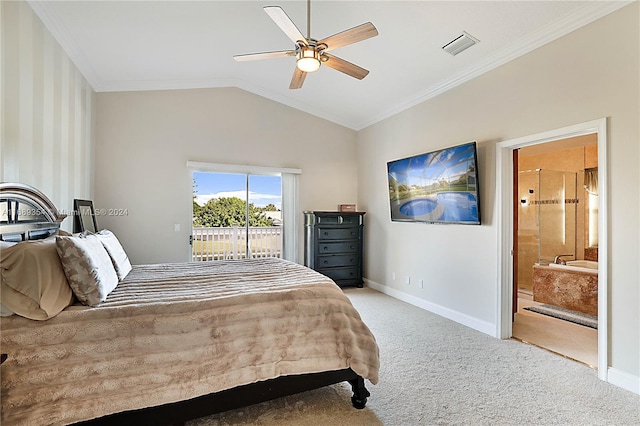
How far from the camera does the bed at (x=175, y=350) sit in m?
1.62

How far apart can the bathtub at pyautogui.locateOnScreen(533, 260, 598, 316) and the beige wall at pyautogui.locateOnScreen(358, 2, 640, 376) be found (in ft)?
6.09

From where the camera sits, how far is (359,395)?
220 centimetres

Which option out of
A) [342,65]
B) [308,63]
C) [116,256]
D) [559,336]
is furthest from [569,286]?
[116,256]

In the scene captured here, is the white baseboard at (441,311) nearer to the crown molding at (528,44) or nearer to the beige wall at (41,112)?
the crown molding at (528,44)

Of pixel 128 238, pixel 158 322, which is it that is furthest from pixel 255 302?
pixel 128 238

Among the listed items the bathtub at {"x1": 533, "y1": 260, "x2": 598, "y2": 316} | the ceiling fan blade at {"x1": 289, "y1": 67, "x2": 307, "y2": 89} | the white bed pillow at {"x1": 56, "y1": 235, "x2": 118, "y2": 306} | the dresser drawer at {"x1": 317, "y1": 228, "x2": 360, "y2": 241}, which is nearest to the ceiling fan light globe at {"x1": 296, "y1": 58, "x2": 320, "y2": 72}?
the ceiling fan blade at {"x1": 289, "y1": 67, "x2": 307, "y2": 89}

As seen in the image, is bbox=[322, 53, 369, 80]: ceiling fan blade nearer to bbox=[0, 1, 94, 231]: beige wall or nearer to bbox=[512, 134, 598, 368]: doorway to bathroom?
bbox=[0, 1, 94, 231]: beige wall

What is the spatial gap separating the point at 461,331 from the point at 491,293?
551 millimetres

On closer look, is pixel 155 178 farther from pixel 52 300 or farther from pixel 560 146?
pixel 560 146

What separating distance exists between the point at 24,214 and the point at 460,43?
14.0ft

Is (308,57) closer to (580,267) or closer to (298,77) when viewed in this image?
(298,77)

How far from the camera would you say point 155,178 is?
15.5 ft

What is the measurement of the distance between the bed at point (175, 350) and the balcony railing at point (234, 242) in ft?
8.65

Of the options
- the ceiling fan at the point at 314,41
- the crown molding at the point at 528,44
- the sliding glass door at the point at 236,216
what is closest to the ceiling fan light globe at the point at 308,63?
the ceiling fan at the point at 314,41
